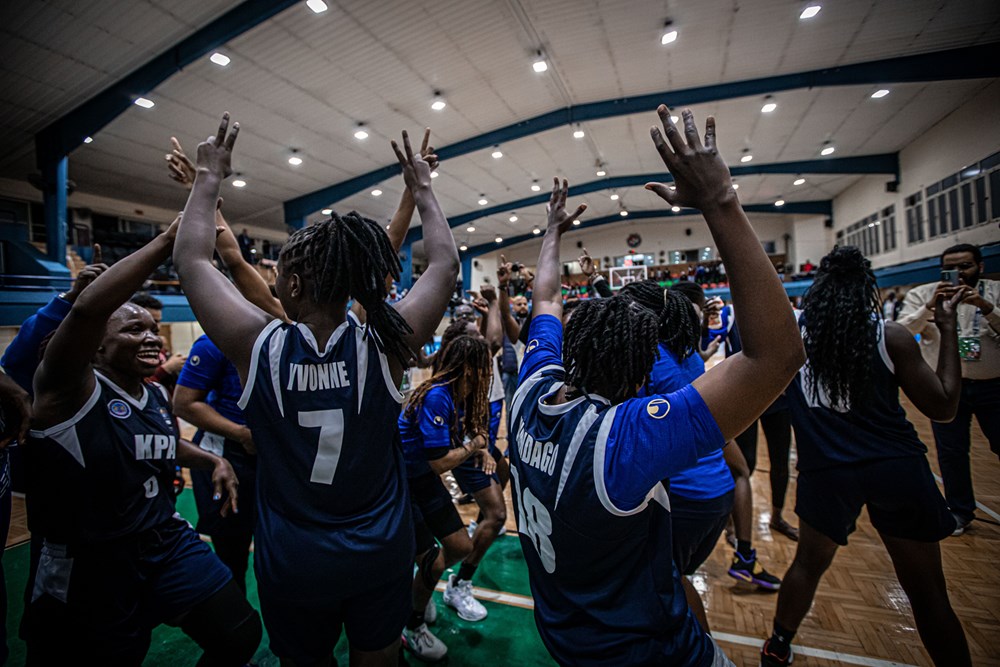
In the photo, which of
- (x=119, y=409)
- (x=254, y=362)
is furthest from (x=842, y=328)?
(x=119, y=409)

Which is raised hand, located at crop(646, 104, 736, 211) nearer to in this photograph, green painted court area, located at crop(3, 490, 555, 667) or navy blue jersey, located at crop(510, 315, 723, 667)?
navy blue jersey, located at crop(510, 315, 723, 667)

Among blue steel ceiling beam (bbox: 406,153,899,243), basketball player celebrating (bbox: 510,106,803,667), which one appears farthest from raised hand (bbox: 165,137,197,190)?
blue steel ceiling beam (bbox: 406,153,899,243)

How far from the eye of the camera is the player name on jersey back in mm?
1200

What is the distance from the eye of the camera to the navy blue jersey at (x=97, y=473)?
59.2 inches

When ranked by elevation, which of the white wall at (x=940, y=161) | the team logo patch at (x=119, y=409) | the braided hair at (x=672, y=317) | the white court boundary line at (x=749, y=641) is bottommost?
the white court boundary line at (x=749, y=641)

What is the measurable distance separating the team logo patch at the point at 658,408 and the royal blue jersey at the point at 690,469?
28.5 inches

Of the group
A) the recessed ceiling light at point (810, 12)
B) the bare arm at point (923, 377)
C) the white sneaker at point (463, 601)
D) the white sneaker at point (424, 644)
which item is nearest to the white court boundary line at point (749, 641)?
the white sneaker at point (463, 601)

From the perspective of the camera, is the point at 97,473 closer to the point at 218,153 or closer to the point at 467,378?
the point at 218,153

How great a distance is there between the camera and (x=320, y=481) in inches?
48.1

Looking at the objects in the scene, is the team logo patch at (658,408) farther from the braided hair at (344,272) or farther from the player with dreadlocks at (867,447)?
the player with dreadlocks at (867,447)

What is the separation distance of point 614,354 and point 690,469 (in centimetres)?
81

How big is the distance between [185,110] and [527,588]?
12077 millimetres

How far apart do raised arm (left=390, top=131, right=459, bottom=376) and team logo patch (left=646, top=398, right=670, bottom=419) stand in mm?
633

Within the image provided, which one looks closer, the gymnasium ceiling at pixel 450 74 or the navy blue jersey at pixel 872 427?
the navy blue jersey at pixel 872 427
